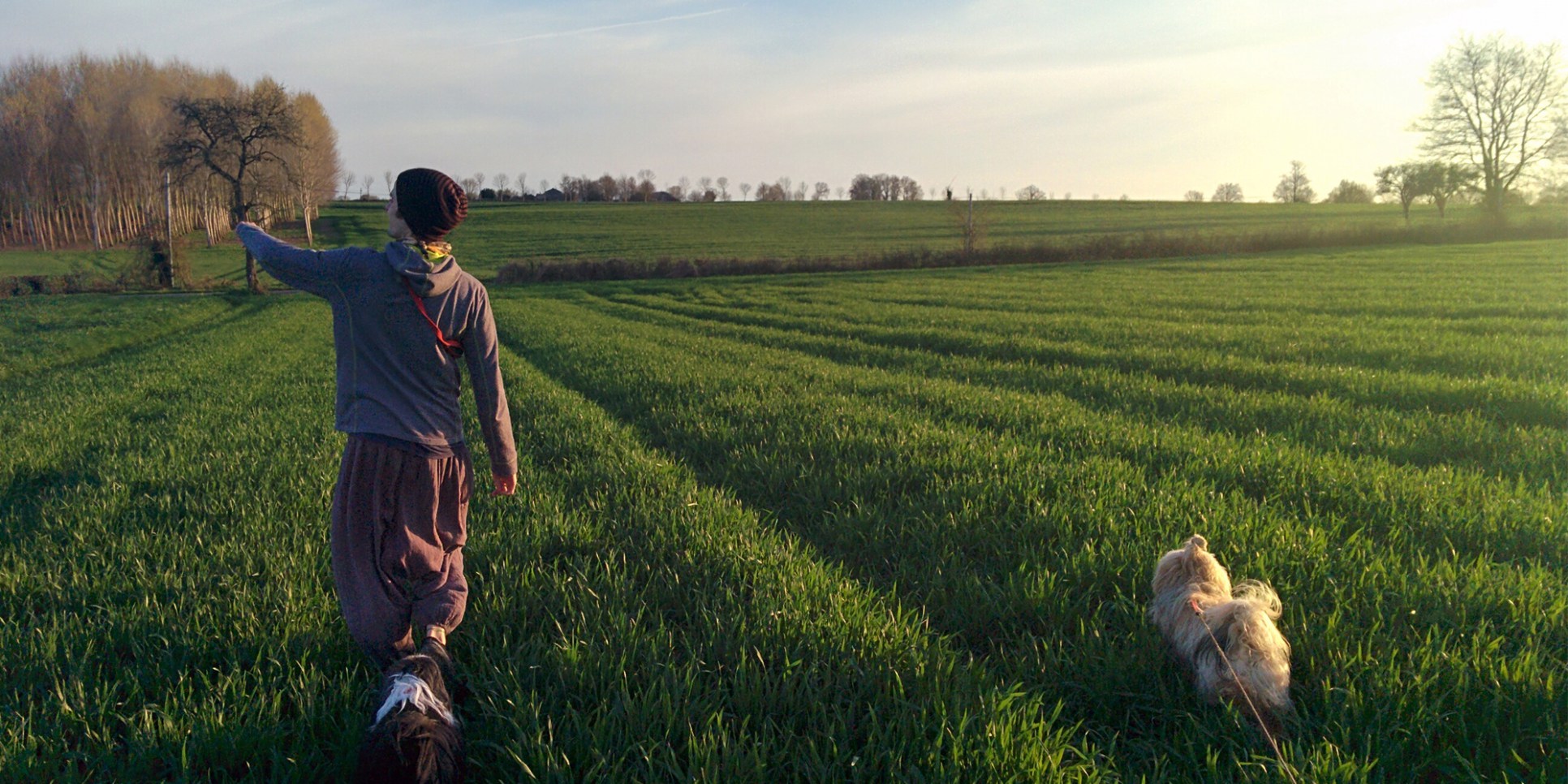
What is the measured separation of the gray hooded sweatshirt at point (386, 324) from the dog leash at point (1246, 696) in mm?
2858

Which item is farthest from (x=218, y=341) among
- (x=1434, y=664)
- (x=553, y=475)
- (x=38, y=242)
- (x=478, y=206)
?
(x=478, y=206)

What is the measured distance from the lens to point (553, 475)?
18.9 ft

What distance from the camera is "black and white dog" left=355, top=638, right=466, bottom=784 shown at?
2150 mm

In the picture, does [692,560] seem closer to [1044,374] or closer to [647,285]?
[1044,374]

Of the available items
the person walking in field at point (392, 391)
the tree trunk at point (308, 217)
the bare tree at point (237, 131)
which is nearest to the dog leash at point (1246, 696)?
the person walking in field at point (392, 391)

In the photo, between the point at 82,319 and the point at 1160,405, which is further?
the point at 82,319

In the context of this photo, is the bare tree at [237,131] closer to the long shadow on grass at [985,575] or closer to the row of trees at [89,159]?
the row of trees at [89,159]

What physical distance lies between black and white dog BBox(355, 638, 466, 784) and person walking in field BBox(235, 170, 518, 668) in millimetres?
416

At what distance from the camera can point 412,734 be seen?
7.15 feet

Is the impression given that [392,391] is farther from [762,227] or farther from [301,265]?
[762,227]

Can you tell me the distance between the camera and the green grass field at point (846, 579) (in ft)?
7.84

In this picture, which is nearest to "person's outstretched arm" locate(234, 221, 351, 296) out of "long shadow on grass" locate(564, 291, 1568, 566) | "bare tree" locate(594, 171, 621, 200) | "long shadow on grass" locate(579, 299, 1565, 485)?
"long shadow on grass" locate(564, 291, 1568, 566)

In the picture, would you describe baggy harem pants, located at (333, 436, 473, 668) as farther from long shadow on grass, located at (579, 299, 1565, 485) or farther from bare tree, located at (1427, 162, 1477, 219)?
bare tree, located at (1427, 162, 1477, 219)

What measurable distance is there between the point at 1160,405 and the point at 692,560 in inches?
240
